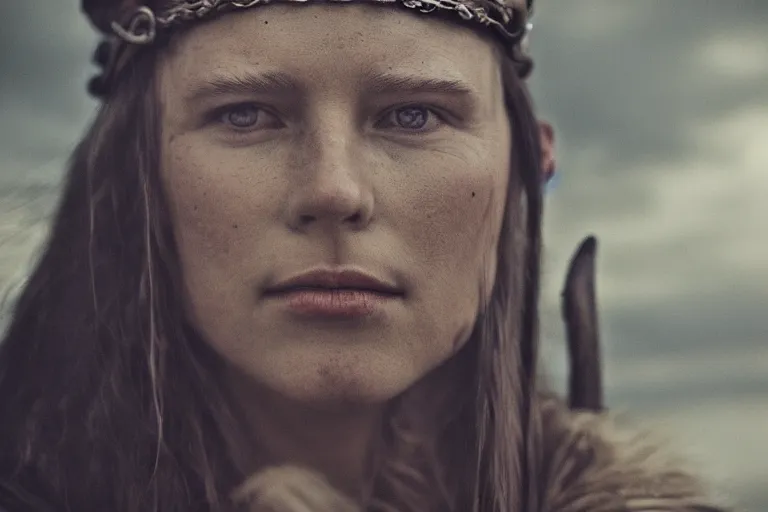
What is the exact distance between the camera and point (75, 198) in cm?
158

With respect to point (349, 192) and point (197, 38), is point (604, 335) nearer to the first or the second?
point (349, 192)

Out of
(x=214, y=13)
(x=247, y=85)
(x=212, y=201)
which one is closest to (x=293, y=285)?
(x=212, y=201)

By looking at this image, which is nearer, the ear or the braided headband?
the braided headband

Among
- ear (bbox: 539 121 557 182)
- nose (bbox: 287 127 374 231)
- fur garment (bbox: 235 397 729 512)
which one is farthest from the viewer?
ear (bbox: 539 121 557 182)

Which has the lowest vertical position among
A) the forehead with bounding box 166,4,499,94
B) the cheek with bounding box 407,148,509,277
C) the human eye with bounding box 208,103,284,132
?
the cheek with bounding box 407,148,509,277

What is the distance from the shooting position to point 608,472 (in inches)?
62.8

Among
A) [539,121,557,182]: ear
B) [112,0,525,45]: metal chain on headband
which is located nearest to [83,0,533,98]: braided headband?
[112,0,525,45]: metal chain on headband

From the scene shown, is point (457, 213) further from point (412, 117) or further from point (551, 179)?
point (551, 179)

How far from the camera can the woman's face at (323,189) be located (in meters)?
1.43

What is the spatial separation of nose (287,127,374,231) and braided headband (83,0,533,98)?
0.18m

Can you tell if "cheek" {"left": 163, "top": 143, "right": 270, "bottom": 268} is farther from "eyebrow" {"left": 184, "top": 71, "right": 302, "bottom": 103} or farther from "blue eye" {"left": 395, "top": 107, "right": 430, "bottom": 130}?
"blue eye" {"left": 395, "top": 107, "right": 430, "bottom": 130}

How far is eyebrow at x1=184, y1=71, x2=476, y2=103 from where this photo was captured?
144cm

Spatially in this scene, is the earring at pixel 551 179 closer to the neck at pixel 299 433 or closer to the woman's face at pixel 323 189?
the woman's face at pixel 323 189

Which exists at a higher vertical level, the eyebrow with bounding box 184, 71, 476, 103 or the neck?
the eyebrow with bounding box 184, 71, 476, 103
